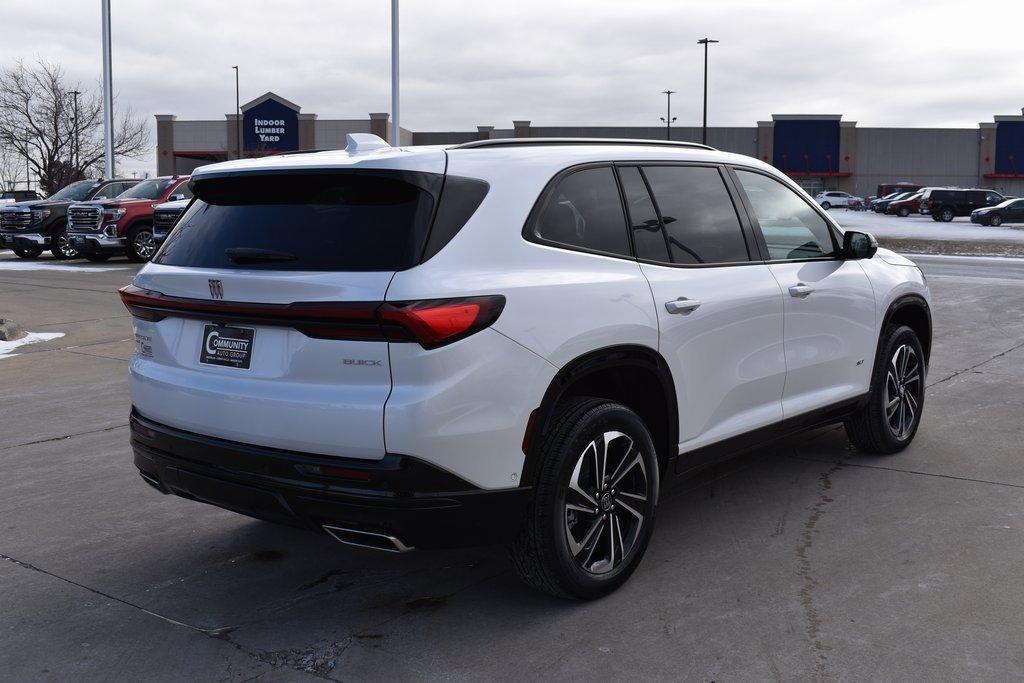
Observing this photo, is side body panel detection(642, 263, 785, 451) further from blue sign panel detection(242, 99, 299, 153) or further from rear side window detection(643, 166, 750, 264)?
blue sign panel detection(242, 99, 299, 153)

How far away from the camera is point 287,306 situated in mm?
3586

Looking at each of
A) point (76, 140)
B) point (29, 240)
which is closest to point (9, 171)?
point (76, 140)

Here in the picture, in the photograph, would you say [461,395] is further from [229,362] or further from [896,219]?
[896,219]

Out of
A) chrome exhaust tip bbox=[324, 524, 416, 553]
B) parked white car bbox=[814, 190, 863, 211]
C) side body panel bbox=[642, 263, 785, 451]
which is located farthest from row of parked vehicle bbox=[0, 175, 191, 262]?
parked white car bbox=[814, 190, 863, 211]

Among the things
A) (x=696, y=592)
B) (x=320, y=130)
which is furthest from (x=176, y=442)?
(x=320, y=130)

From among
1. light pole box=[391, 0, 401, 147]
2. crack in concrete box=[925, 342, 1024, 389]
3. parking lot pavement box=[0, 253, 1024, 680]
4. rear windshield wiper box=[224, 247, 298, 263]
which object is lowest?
parking lot pavement box=[0, 253, 1024, 680]

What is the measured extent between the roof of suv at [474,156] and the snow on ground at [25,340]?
24.9 feet

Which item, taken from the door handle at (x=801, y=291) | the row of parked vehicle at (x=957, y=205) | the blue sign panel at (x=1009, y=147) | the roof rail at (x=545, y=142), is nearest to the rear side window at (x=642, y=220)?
the roof rail at (x=545, y=142)

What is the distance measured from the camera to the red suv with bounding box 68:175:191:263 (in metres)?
22.6

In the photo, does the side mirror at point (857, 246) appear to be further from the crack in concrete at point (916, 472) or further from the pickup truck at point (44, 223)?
the pickup truck at point (44, 223)

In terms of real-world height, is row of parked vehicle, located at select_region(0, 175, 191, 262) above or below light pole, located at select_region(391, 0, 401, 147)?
below

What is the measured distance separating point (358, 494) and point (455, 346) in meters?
0.59

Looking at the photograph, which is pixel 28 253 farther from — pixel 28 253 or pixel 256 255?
pixel 256 255

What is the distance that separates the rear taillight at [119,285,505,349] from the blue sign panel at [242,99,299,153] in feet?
Answer: 226
